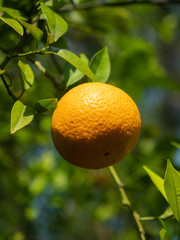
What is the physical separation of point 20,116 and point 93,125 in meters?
0.16

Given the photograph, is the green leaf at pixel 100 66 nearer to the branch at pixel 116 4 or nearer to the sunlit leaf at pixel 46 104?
the sunlit leaf at pixel 46 104

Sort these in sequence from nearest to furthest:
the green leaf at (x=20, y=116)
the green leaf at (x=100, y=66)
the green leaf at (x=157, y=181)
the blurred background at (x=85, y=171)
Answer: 1. the green leaf at (x=20, y=116)
2. the green leaf at (x=157, y=181)
3. the green leaf at (x=100, y=66)
4. the blurred background at (x=85, y=171)

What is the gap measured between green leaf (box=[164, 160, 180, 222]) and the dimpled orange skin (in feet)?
0.40

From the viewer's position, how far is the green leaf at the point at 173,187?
25.3 inches

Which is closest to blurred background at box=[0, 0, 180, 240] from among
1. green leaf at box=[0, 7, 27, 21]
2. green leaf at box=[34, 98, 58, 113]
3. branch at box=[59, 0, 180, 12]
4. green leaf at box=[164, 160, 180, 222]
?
branch at box=[59, 0, 180, 12]

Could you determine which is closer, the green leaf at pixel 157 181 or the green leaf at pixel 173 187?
the green leaf at pixel 173 187

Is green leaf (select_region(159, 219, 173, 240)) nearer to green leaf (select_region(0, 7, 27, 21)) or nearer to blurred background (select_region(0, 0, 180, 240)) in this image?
blurred background (select_region(0, 0, 180, 240))

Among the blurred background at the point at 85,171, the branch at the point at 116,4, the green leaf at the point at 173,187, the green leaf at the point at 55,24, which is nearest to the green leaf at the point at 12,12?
the green leaf at the point at 55,24

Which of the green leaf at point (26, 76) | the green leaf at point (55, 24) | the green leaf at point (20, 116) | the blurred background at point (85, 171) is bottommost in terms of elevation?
the blurred background at point (85, 171)

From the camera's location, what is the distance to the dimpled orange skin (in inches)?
26.2

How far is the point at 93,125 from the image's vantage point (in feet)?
2.17

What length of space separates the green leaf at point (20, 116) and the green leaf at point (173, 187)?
1.05 feet

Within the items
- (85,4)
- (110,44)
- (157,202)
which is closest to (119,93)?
(85,4)

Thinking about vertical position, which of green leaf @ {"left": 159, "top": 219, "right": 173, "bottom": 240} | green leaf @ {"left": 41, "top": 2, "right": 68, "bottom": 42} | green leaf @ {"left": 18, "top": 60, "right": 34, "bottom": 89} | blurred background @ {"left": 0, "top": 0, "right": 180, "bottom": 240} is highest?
green leaf @ {"left": 41, "top": 2, "right": 68, "bottom": 42}
